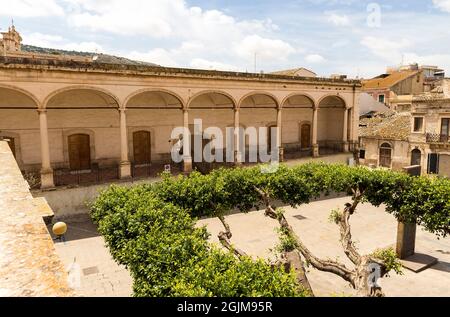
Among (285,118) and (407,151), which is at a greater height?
(285,118)

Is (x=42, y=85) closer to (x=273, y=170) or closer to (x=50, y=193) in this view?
(x=50, y=193)

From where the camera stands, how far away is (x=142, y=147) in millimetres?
22562

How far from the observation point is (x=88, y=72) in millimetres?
16828

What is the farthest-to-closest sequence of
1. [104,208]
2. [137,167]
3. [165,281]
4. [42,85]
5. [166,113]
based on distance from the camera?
[166,113]
[137,167]
[42,85]
[104,208]
[165,281]

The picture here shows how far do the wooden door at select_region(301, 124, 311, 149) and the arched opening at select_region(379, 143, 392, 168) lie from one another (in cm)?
638

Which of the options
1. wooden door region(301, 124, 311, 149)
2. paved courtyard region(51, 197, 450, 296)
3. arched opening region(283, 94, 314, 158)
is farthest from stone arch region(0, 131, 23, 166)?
wooden door region(301, 124, 311, 149)

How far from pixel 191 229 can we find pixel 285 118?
21.8m

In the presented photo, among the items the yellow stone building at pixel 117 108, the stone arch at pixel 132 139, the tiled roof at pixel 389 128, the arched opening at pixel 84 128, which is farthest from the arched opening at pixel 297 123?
the arched opening at pixel 84 128

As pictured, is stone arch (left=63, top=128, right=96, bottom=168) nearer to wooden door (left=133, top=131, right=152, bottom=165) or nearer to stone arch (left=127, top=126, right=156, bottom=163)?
stone arch (left=127, top=126, right=156, bottom=163)

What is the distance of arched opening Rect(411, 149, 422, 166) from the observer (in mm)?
26828

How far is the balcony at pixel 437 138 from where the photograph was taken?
25156 mm

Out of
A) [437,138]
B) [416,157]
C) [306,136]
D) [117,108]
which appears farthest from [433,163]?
[117,108]

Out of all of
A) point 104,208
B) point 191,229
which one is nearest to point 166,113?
point 104,208

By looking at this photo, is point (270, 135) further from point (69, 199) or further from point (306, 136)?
point (69, 199)
